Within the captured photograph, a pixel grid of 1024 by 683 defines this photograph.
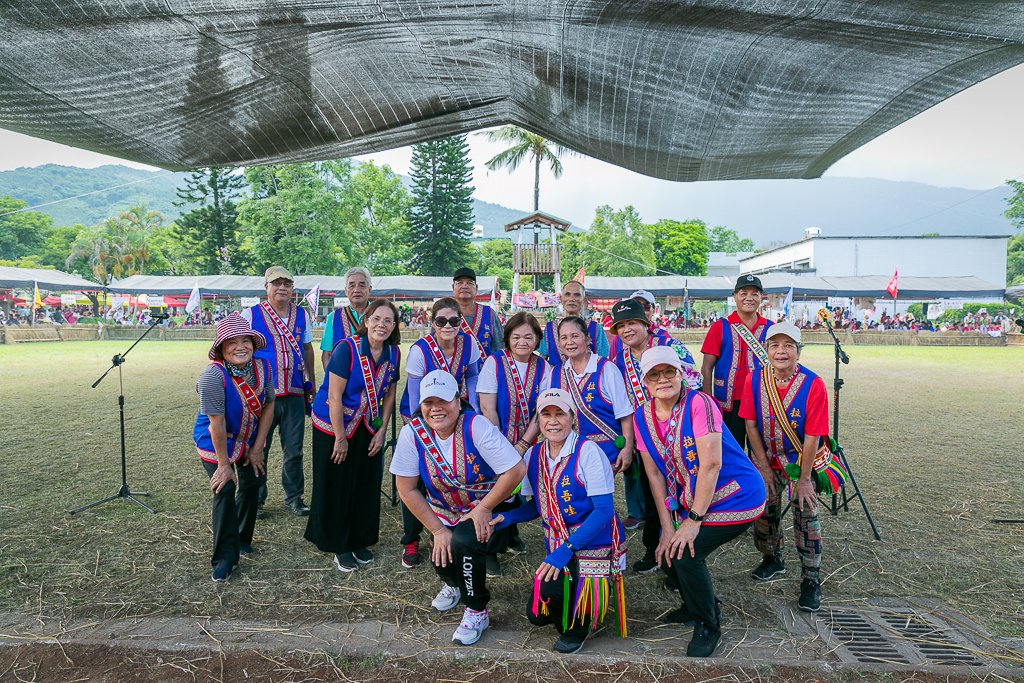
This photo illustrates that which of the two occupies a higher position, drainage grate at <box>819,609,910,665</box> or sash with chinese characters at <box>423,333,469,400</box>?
sash with chinese characters at <box>423,333,469,400</box>

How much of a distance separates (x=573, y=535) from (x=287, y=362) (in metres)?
3.02

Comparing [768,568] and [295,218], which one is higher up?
[295,218]

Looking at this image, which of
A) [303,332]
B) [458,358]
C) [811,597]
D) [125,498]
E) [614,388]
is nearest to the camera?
[811,597]

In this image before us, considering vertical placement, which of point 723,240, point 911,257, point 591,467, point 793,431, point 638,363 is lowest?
point 591,467

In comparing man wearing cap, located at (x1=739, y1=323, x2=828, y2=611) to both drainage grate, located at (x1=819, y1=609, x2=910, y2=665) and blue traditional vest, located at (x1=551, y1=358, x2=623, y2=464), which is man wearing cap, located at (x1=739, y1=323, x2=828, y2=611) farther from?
blue traditional vest, located at (x1=551, y1=358, x2=623, y2=464)

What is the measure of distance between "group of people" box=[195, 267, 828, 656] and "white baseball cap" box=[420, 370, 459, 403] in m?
0.01

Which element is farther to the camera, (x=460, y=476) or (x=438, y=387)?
(x=460, y=476)

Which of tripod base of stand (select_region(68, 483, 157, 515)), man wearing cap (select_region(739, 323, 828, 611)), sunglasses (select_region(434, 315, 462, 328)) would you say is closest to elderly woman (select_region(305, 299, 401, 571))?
sunglasses (select_region(434, 315, 462, 328))

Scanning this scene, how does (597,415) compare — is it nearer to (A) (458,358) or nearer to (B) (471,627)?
(A) (458,358)

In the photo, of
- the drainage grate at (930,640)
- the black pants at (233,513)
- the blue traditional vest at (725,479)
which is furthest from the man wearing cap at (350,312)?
the drainage grate at (930,640)

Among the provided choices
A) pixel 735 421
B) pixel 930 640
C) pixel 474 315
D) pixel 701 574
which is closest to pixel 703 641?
pixel 701 574

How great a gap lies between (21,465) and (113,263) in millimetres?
63154

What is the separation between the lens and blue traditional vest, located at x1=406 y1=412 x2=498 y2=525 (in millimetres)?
3047

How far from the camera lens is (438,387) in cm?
291
